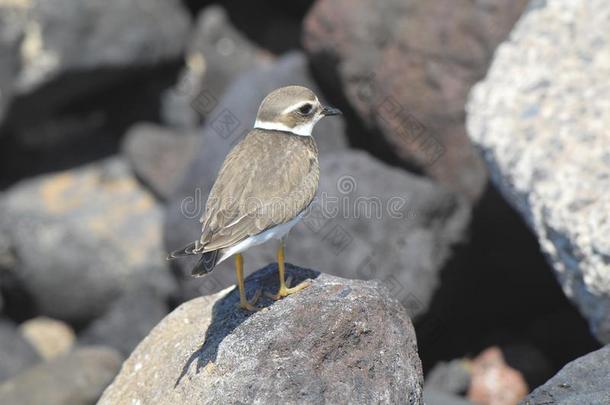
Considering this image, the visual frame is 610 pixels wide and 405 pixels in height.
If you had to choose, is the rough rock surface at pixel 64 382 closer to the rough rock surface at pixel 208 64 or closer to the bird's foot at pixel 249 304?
the bird's foot at pixel 249 304

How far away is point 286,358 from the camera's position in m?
7.54

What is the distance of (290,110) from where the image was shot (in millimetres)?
9047

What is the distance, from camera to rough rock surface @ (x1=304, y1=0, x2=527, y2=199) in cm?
1348

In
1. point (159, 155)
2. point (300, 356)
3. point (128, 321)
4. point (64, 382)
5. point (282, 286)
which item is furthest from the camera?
point (159, 155)

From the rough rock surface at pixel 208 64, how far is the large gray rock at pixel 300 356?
997 centimetres

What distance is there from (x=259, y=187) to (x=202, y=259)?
3.35 ft

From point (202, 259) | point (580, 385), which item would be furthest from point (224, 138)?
point (580, 385)

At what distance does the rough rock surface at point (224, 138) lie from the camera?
45.8 feet

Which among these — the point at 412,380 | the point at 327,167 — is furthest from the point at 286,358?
the point at 327,167

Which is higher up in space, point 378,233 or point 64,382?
point 378,233

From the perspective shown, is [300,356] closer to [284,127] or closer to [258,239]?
[258,239]

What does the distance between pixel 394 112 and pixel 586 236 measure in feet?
15.9

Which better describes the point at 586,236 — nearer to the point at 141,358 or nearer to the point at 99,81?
the point at 141,358

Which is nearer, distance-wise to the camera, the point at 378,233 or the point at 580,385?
the point at 580,385
